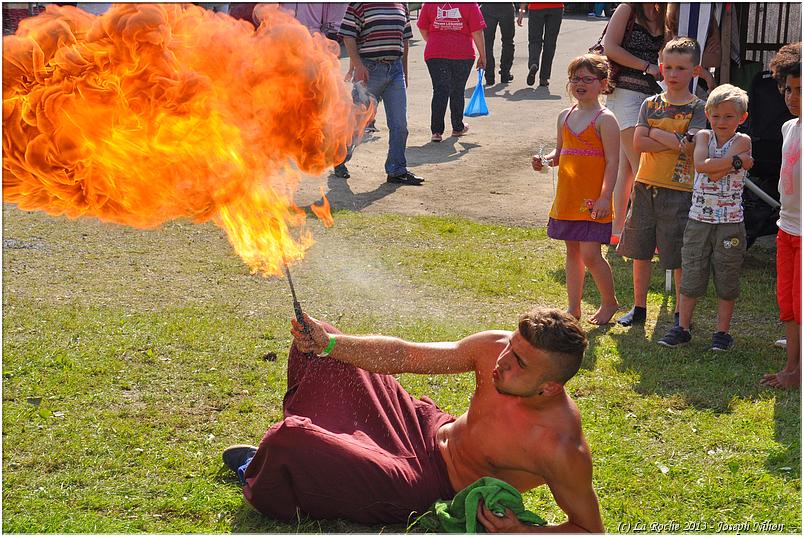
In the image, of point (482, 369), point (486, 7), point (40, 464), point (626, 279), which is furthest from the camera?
point (486, 7)

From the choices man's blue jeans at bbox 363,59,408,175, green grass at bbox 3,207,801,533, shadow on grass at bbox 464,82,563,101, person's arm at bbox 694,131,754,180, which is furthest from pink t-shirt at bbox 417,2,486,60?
person's arm at bbox 694,131,754,180

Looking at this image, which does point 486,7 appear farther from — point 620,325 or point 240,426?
point 240,426

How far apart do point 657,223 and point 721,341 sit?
0.99m

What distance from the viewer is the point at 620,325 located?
662cm

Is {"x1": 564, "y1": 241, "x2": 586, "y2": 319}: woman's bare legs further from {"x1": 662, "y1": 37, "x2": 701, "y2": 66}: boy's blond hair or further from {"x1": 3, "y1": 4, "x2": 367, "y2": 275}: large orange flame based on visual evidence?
{"x1": 3, "y1": 4, "x2": 367, "y2": 275}: large orange flame

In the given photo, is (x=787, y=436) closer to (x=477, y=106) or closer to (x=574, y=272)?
(x=574, y=272)

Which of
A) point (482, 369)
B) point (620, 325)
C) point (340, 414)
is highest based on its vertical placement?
point (482, 369)

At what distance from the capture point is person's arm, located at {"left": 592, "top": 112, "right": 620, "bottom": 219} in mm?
6309

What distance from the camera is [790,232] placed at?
5406 millimetres

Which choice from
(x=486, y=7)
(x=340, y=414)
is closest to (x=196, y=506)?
(x=340, y=414)

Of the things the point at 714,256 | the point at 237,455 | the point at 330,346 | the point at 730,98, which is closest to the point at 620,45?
the point at 730,98

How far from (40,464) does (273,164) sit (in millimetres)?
1887

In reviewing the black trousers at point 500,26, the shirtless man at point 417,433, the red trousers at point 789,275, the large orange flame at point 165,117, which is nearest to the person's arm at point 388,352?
the shirtless man at point 417,433

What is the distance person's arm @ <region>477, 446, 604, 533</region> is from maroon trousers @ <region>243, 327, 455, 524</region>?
0.52 meters
